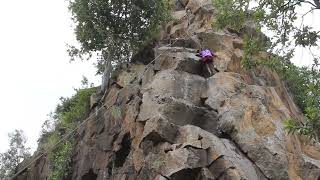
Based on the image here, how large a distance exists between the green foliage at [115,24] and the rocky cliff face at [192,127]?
157 cm

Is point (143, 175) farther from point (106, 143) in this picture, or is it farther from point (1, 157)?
point (1, 157)

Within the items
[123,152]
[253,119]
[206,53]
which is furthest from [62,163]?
[253,119]

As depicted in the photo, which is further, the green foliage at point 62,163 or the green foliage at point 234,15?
the green foliage at point 62,163

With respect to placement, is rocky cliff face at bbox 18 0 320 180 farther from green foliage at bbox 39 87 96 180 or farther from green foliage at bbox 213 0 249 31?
green foliage at bbox 213 0 249 31

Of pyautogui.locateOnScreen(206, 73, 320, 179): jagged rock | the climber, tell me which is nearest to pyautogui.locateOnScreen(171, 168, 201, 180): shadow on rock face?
pyautogui.locateOnScreen(206, 73, 320, 179): jagged rock

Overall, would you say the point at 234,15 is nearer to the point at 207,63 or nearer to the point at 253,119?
the point at 253,119

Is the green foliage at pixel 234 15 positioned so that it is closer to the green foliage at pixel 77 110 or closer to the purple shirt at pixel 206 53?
the purple shirt at pixel 206 53

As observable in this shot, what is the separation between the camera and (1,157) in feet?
89.3

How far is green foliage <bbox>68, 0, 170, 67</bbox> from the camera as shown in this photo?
852 inches

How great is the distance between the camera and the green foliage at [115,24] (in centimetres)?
2164

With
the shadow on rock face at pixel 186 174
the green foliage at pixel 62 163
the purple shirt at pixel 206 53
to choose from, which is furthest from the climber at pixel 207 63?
the green foliage at pixel 62 163

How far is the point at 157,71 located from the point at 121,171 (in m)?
4.89

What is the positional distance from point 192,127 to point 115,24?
362 inches

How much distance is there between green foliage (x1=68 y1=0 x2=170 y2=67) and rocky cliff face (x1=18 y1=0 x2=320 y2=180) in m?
1.57
